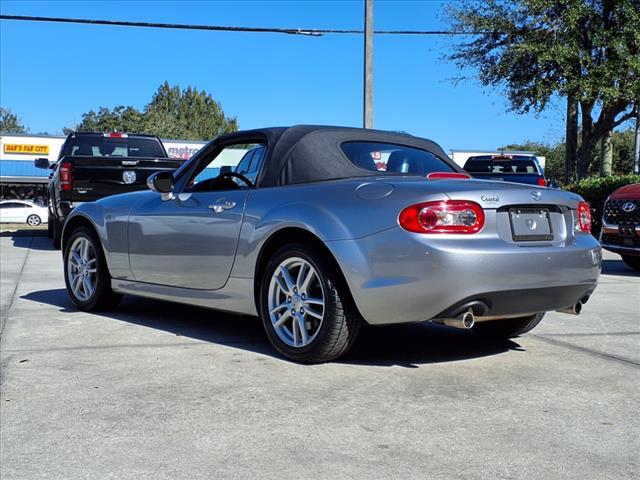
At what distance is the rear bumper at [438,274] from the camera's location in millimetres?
4020

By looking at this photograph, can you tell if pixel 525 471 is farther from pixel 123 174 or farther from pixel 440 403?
pixel 123 174

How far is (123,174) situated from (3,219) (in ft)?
76.3

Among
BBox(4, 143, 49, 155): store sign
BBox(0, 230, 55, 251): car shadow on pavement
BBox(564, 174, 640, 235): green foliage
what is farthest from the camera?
BBox(4, 143, 49, 155): store sign

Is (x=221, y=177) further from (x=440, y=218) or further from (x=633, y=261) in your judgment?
(x=633, y=261)

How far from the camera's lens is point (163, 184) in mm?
5633

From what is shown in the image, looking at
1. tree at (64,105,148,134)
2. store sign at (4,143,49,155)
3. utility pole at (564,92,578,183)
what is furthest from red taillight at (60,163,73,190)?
tree at (64,105,148,134)

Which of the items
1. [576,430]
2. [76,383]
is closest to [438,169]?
[576,430]

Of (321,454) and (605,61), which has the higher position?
(605,61)

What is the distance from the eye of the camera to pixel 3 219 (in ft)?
107

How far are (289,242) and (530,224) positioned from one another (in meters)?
1.43

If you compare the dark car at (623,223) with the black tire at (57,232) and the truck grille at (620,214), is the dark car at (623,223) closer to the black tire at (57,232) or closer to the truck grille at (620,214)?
the truck grille at (620,214)

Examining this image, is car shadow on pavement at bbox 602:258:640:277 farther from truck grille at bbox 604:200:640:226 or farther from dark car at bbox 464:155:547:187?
dark car at bbox 464:155:547:187

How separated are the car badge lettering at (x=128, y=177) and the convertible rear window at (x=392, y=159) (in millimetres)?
7390

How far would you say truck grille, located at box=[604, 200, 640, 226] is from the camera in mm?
9523
